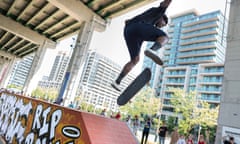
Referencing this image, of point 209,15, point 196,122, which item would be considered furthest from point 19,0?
point 209,15

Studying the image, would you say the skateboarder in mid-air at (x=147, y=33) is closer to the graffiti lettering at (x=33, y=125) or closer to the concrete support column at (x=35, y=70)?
the graffiti lettering at (x=33, y=125)

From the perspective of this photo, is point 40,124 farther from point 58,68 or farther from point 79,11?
point 58,68

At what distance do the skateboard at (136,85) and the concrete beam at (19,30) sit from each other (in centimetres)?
2036

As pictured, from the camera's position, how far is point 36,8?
1750cm

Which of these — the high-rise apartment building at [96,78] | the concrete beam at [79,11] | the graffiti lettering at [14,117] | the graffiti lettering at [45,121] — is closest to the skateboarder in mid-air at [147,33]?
the graffiti lettering at [45,121]

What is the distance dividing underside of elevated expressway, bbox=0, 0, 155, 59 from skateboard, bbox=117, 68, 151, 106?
1033cm

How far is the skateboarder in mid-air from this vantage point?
3.10 m

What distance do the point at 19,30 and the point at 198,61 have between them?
50.9 m

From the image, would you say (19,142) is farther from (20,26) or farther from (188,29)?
(188,29)

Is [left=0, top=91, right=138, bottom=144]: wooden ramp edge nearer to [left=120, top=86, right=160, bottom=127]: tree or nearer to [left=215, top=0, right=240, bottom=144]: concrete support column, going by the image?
[left=215, top=0, right=240, bottom=144]: concrete support column

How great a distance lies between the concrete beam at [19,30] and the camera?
1981 centimetres

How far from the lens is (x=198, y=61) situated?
58812 mm

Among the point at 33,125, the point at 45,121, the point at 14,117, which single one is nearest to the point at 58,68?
the point at 14,117

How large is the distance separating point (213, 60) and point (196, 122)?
26388 millimetres
